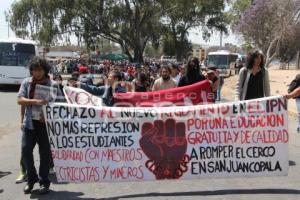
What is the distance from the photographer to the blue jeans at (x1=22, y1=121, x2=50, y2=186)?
23.1 ft

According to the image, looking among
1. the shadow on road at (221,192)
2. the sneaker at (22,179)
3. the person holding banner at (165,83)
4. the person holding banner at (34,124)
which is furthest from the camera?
the person holding banner at (165,83)

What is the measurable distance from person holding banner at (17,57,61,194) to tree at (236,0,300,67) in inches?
1297

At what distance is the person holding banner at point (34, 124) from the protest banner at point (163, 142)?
0.41 ft

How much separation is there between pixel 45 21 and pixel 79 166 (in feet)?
164

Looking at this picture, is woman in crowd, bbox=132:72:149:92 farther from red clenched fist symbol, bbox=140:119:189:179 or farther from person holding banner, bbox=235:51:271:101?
red clenched fist symbol, bbox=140:119:189:179

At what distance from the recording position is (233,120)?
7145 millimetres

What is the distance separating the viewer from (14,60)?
3031cm

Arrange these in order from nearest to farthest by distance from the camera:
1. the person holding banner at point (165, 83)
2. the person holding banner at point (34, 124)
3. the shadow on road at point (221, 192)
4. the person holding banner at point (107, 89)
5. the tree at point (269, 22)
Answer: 1. the person holding banner at point (34, 124)
2. the shadow on road at point (221, 192)
3. the person holding banner at point (107, 89)
4. the person holding banner at point (165, 83)
5. the tree at point (269, 22)

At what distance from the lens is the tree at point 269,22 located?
138 ft

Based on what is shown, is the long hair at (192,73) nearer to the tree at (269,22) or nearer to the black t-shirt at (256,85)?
the black t-shirt at (256,85)

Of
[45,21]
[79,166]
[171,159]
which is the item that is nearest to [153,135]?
[171,159]

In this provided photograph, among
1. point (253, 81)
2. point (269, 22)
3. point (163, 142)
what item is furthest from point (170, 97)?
point (269, 22)

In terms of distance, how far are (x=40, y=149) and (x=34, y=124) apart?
31cm

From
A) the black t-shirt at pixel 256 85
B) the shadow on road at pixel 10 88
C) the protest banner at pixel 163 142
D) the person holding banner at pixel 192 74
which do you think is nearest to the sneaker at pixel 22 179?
the protest banner at pixel 163 142
